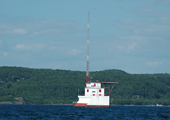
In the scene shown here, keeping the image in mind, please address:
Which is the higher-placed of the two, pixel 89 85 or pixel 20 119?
pixel 89 85

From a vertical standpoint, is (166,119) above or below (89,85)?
below

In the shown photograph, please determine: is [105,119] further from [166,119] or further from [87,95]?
[87,95]

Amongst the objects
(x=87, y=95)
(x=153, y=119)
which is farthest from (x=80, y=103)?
(x=153, y=119)

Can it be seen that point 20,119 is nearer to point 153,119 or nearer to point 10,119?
point 10,119

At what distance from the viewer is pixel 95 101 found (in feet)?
462

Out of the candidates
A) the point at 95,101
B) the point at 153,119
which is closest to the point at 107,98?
the point at 95,101

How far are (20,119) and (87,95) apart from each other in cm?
5773

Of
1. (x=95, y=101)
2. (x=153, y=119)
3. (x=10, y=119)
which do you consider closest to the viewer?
(x=10, y=119)

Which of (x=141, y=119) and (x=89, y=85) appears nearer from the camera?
(x=141, y=119)

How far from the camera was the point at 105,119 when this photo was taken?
88.2 metres

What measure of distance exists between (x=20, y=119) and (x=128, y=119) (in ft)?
87.7

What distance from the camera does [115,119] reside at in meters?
88.4

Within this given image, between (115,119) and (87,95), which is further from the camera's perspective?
(87,95)

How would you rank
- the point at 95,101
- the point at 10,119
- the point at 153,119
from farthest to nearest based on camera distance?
1. the point at 95,101
2. the point at 153,119
3. the point at 10,119
